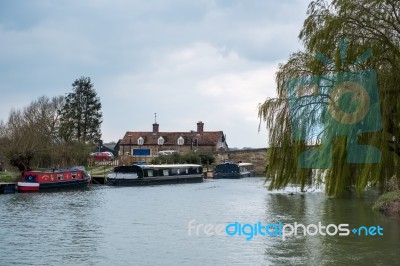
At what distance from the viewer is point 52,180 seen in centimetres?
4269

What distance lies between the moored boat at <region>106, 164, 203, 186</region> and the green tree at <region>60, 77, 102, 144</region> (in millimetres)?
16096

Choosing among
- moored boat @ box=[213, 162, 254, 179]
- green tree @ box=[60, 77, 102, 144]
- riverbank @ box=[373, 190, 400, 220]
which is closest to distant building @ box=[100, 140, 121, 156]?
green tree @ box=[60, 77, 102, 144]

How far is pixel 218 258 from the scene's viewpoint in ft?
48.5

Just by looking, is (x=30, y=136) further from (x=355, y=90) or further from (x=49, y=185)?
(x=355, y=90)

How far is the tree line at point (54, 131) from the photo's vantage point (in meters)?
46.0

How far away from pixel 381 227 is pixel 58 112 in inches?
1959

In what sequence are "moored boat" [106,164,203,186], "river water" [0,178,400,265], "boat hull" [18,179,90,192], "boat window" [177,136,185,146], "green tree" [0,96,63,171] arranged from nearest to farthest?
"river water" [0,178,400,265]
"boat hull" [18,179,90,192]
"green tree" [0,96,63,171]
"moored boat" [106,164,203,186]
"boat window" [177,136,185,146]

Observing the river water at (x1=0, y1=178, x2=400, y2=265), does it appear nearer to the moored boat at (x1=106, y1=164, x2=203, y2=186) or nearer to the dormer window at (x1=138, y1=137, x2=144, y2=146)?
the moored boat at (x1=106, y1=164, x2=203, y2=186)

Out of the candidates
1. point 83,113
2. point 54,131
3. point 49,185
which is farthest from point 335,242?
point 83,113

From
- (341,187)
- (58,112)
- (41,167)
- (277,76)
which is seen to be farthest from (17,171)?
(341,187)

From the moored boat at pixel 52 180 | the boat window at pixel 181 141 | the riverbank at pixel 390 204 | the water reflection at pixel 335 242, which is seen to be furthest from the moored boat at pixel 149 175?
the riverbank at pixel 390 204

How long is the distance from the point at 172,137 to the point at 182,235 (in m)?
66.7

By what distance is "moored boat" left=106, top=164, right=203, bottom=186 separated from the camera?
49594mm

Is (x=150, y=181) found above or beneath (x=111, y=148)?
beneath
